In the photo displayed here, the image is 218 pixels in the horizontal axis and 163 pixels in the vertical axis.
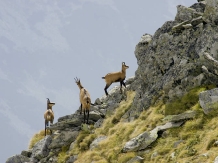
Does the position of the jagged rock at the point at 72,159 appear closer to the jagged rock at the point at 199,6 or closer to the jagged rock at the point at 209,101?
the jagged rock at the point at 209,101

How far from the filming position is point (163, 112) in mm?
21047

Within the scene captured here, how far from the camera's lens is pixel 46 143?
27.9 meters

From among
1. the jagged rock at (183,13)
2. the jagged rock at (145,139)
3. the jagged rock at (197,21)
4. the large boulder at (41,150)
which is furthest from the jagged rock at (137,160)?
the jagged rock at (183,13)

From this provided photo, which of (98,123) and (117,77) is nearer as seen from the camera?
(98,123)

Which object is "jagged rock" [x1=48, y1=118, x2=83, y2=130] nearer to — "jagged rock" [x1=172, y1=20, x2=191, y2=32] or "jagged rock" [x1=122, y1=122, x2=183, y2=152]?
"jagged rock" [x1=122, y1=122, x2=183, y2=152]

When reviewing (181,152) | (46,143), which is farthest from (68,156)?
(181,152)

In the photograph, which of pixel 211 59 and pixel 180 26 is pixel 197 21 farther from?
pixel 211 59

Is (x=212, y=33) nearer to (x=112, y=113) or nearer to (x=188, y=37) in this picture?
(x=188, y=37)

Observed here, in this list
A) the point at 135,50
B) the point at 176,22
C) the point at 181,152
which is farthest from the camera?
the point at 135,50

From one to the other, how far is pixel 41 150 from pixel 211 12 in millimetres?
17810

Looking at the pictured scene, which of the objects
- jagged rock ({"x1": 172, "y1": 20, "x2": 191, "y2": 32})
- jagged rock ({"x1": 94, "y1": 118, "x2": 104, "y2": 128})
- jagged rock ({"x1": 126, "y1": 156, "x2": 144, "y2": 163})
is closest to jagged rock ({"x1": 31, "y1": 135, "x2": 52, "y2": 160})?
jagged rock ({"x1": 94, "y1": 118, "x2": 104, "y2": 128})

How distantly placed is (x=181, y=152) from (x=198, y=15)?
46.2 feet

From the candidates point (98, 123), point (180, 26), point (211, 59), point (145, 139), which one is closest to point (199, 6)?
point (180, 26)

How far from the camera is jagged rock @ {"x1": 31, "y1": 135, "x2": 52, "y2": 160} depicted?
27.3 metres
